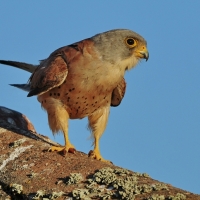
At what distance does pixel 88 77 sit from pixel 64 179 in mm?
2215

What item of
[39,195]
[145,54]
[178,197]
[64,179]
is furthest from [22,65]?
[178,197]

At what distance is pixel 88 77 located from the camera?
652 centimetres

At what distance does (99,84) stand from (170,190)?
278cm

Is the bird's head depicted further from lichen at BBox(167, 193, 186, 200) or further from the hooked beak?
lichen at BBox(167, 193, 186, 200)

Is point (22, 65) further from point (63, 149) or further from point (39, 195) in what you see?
point (39, 195)

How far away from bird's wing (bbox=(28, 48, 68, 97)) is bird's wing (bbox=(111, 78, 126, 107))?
0.93 meters

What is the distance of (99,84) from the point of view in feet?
21.6

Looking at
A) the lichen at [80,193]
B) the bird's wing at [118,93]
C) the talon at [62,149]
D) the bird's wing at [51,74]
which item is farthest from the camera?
the bird's wing at [118,93]

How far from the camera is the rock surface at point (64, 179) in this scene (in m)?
4.02

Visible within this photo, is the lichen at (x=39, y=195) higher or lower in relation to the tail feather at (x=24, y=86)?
lower

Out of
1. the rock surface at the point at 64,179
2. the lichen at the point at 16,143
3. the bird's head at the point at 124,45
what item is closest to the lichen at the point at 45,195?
the rock surface at the point at 64,179

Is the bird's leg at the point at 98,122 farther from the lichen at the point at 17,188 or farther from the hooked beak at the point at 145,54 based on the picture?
the lichen at the point at 17,188

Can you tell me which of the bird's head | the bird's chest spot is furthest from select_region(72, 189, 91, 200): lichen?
the bird's head

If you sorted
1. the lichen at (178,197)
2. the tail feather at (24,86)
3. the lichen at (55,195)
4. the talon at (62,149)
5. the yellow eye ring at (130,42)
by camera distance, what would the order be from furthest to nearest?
the tail feather at (24,86)
the yellow eye ring at (130,42)
the talon at (62,149)
the lichen at (55,195)
the lichen at (178,197)
